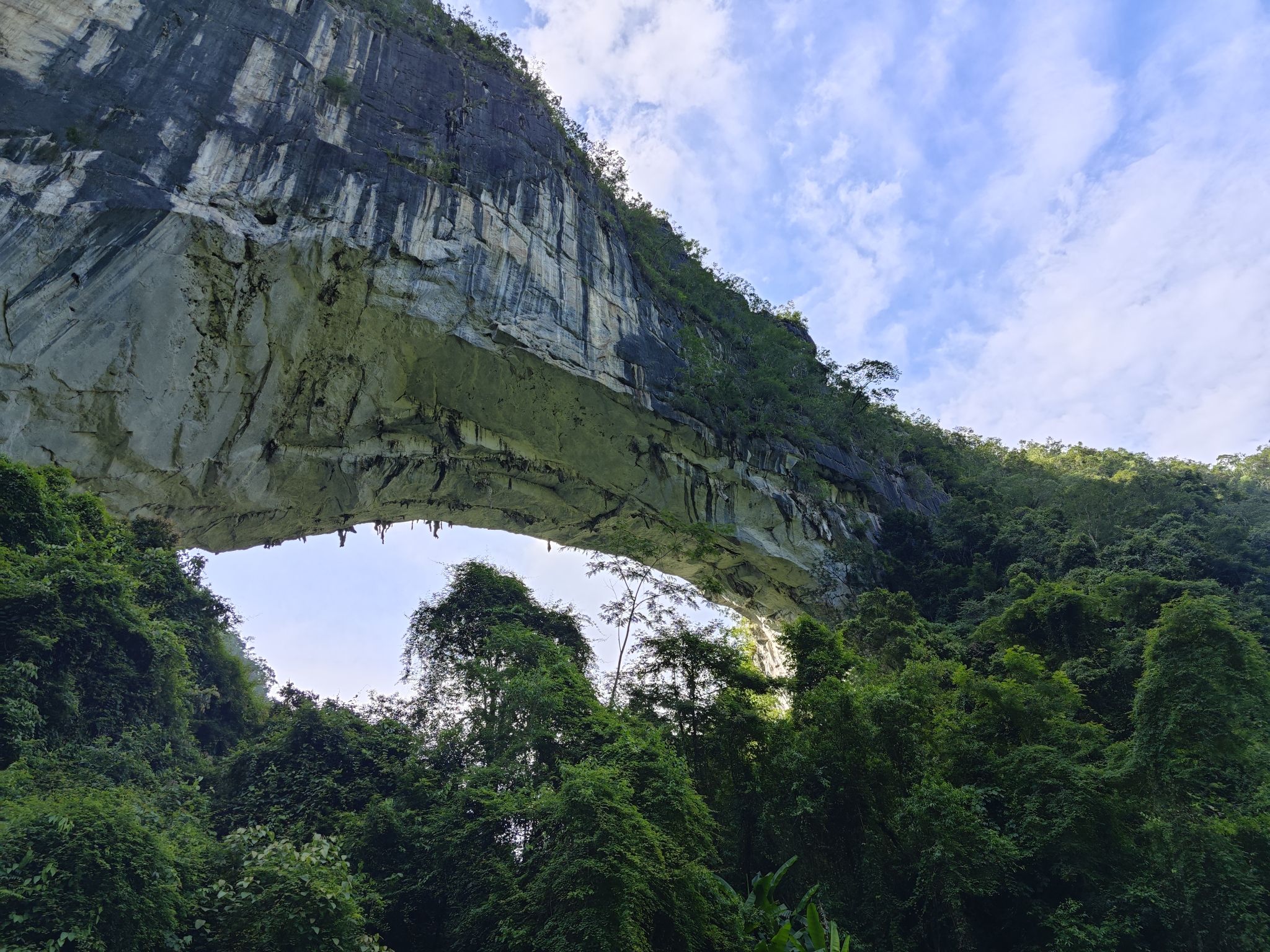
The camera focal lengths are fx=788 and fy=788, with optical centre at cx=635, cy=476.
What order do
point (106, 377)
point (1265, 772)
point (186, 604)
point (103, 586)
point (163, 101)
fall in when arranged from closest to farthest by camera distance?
point (1265, 772) → point (103, 586) → point (106, 377) → point (163, 101) → point (186, 604)

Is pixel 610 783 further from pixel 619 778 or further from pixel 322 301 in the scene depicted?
pixel 322 301

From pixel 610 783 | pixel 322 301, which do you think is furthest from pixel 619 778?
pixel 322 301

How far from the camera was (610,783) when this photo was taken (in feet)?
23.2

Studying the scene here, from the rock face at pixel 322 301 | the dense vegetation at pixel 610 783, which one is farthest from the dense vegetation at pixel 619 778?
the rock face at pixel 322 301

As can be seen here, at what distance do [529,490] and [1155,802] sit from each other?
407 inches

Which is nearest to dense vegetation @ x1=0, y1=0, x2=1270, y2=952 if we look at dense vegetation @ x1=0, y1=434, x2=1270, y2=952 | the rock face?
dense vegetation @ x1=0, y1=434, x2=1270, y2=952

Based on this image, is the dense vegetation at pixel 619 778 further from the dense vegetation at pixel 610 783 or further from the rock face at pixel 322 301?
the rock face at pixel 322 301

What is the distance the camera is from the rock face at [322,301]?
388 inches

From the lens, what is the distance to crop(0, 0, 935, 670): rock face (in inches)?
388

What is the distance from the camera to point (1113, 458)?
27.6 meters

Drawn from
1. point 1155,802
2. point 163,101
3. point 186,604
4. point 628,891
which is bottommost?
point 628,891

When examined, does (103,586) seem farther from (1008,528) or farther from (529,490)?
(1008,528)

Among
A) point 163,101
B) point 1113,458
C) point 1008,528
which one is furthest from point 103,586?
point 1113,458

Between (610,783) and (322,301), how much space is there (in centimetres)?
821
